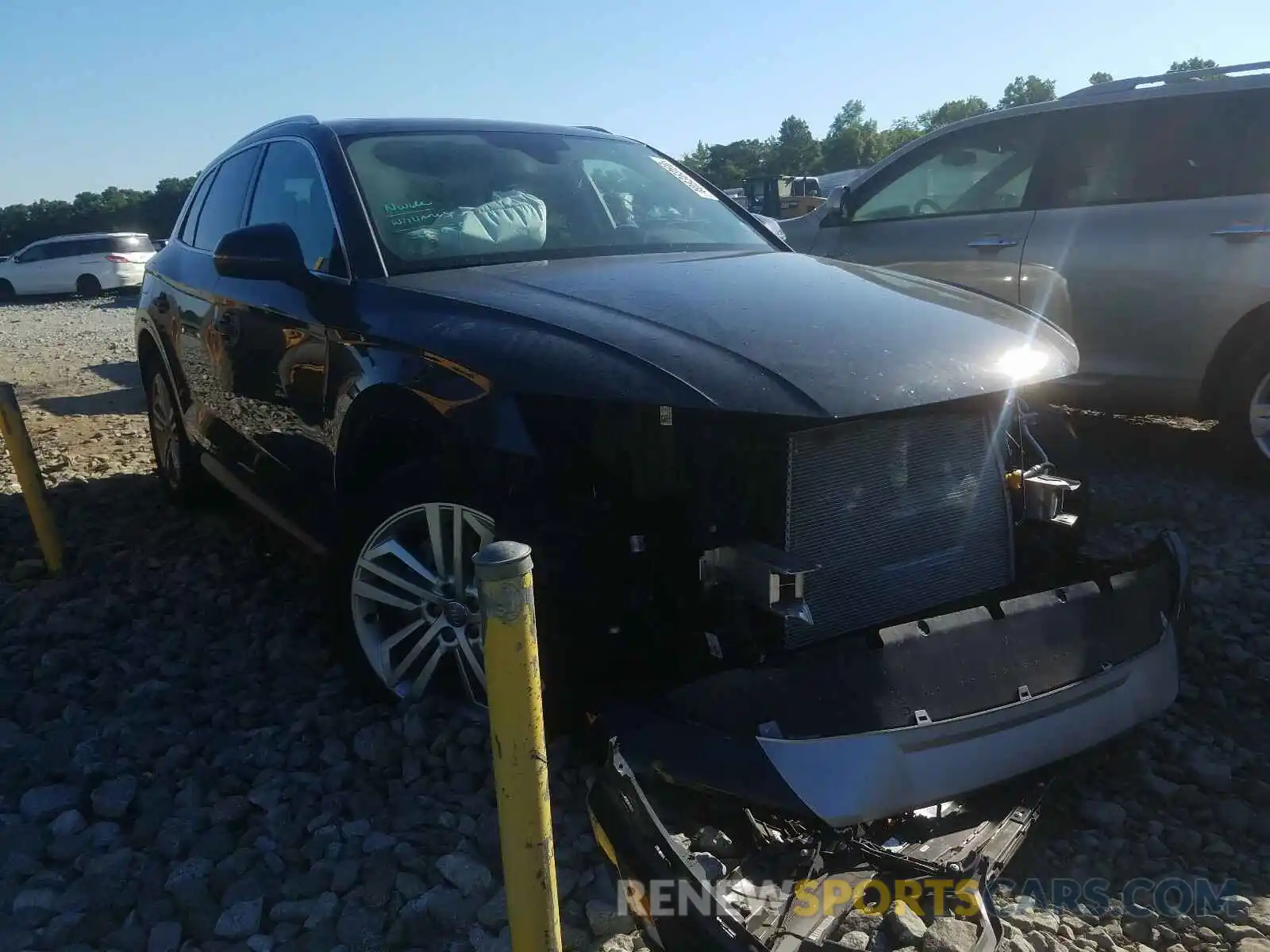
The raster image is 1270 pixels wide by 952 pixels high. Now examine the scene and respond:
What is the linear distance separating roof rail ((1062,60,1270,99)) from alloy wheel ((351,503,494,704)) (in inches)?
188

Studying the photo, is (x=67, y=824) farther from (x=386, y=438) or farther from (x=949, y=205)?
(x=949, y=205)

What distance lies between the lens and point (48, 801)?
9.11 feet

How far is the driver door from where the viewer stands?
589 cm

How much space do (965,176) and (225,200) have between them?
4130 mm

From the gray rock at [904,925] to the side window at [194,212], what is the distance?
14.3 ft

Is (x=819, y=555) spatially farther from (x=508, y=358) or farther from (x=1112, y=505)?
(x=1112, y=505)

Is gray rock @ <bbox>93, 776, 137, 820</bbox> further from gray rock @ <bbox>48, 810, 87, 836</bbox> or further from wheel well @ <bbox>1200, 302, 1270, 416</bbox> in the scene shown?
wheel well @ <bbox>1200, 302, 1270, 416</bbox>

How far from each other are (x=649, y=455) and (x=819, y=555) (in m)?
0.46

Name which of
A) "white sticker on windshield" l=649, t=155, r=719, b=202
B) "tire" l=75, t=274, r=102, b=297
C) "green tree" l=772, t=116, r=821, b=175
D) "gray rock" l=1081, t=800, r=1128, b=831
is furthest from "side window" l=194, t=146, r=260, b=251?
"green tree" l=772, t=116, r=821, b=175

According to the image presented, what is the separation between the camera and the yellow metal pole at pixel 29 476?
4469 mm

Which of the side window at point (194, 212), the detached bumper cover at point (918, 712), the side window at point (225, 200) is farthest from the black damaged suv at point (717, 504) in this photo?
the side window at point (194, 212)

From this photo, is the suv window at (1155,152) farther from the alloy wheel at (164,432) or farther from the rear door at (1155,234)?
the alloy wheel at (164,432)

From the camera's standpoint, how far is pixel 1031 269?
429 centimetres

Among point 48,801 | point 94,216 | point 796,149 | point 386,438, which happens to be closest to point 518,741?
point 386,438
